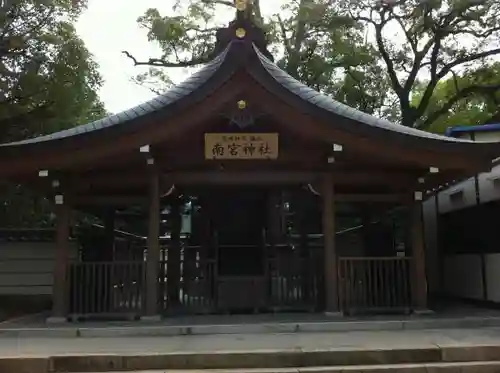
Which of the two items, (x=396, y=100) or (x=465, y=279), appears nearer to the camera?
(x=465, y=279)

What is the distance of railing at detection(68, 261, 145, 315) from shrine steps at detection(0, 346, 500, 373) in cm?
315

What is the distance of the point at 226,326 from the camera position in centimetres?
902

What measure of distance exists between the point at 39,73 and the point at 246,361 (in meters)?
11.2

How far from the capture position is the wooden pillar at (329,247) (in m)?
10.1

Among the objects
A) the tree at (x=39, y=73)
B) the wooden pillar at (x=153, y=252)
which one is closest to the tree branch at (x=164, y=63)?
the tree at (x=39, y=73)

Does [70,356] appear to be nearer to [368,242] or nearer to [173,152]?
[173,152]

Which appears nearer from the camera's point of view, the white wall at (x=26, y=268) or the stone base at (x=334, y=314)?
the stone base at (x=334, y=314)

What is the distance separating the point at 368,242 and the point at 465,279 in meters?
2.52

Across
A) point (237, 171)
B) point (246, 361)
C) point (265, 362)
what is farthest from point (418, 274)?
point (246, 361)

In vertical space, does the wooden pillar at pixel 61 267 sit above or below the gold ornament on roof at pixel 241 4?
below

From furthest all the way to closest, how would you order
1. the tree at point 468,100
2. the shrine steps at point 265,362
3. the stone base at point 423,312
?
1. the tree at point 468,100
2. the stone base at point 423,312
3. the shrine steps at point 265,362

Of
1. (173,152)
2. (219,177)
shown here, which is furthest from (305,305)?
(173,152)

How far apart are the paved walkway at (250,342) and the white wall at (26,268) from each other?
4716mm

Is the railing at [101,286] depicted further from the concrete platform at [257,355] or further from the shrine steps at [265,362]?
the shrine steps at [265,362]
